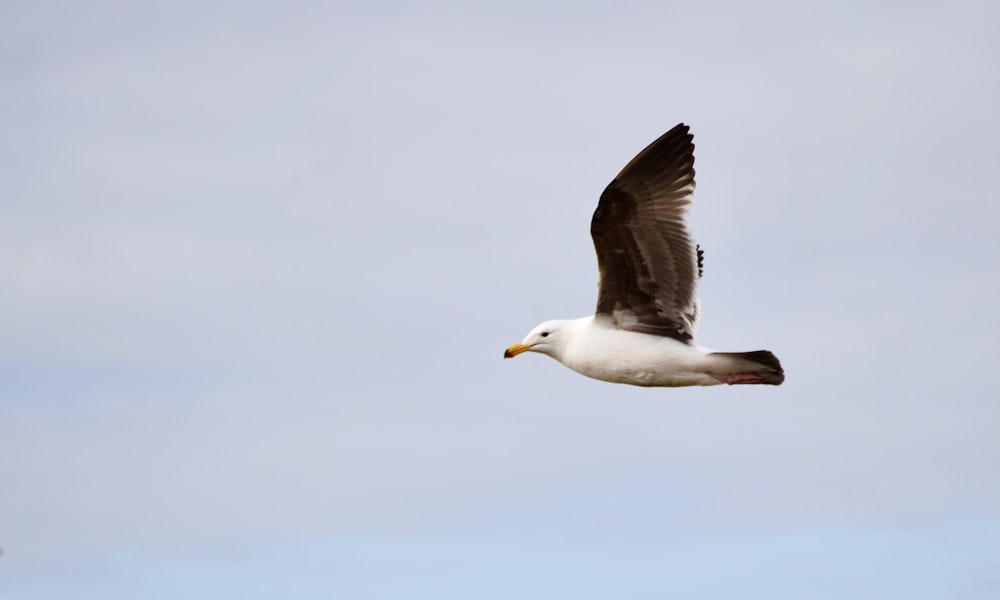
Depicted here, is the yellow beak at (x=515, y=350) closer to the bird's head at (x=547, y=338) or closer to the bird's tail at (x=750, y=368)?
the bird's head at (x=547, y=338)

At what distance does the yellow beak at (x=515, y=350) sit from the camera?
770 inches

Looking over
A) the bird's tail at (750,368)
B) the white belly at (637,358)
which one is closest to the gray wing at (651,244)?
the white belly at (637,358)

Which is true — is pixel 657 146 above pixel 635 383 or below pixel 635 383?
above

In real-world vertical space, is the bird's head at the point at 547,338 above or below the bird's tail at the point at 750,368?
above

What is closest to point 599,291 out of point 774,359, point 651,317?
point 651,317

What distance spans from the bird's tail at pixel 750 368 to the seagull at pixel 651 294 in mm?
10

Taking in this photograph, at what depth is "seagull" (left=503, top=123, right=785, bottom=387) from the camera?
18.5m

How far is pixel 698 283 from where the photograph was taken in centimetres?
1916

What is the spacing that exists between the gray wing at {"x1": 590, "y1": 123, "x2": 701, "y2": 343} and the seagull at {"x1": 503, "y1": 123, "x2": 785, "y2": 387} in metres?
0.01

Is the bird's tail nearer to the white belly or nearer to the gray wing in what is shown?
the white belly

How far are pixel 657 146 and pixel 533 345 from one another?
257 cm

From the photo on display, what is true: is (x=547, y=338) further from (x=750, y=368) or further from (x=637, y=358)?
(x=750, y=368)

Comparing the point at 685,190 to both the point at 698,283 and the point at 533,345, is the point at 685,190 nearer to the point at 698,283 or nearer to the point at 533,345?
the point at 698,283

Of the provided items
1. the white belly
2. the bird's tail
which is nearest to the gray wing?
the white belly
